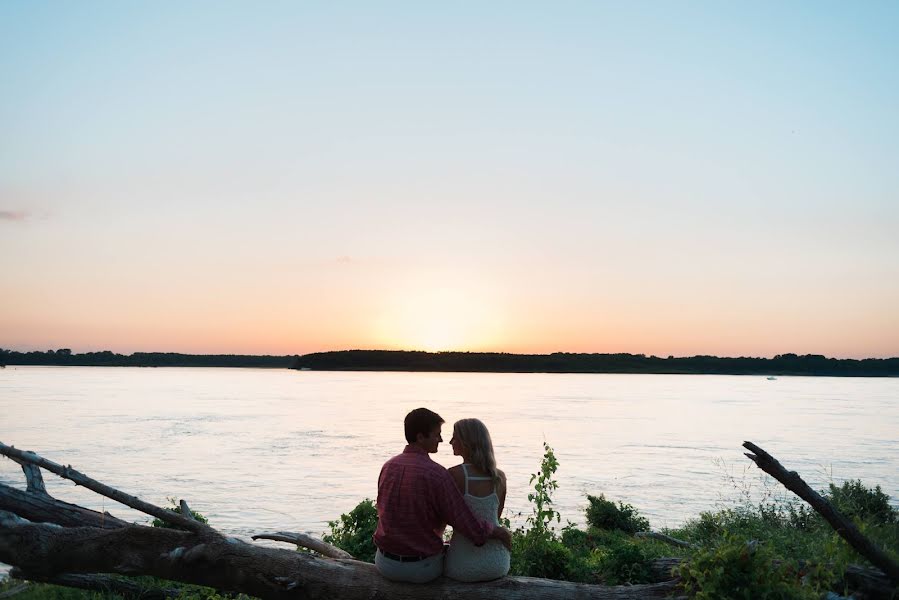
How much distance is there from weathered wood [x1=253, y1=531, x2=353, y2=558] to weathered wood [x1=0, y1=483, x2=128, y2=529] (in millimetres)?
1783

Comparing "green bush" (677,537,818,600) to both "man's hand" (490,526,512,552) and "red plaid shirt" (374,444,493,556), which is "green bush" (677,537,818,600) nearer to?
"man's hand" (490,526,512,552)

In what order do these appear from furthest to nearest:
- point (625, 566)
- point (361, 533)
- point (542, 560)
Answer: point (361, 533), point (542, 560), point (625, 566)

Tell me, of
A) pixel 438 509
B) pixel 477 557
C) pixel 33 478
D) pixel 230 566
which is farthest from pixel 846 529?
pixel 33 478

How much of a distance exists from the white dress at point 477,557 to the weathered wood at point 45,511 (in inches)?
142

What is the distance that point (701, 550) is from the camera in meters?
7.57

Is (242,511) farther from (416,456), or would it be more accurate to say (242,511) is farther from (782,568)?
(782,568)

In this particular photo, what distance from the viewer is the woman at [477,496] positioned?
295 inches

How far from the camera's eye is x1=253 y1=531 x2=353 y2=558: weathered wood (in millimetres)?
9158

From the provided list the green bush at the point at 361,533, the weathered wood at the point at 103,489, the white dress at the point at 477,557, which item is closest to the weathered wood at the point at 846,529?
the white dress at the point at 477,557

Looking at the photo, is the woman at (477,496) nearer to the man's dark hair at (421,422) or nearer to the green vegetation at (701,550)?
the man's dark hair at (421,422)

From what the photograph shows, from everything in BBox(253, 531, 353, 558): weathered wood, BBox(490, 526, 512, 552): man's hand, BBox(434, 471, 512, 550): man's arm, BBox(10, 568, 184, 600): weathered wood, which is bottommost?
BBox(10, 568, 184, 600): weathered wood

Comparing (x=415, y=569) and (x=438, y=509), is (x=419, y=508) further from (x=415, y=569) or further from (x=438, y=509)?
(x=415, y=569)

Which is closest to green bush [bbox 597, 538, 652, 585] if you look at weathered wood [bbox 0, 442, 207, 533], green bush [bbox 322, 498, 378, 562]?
green bush [bbox 322, 498, 378, 562]

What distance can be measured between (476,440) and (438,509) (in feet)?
2.46
